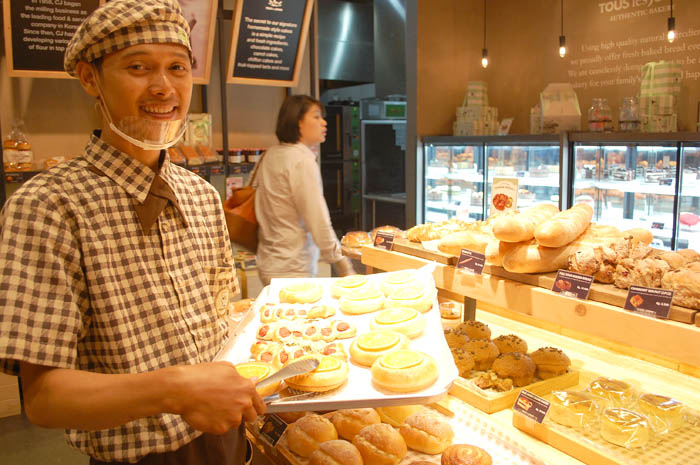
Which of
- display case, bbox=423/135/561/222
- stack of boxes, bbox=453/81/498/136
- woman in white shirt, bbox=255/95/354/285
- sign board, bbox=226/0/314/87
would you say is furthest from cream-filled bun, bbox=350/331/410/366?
stack of boxes, bbox=453/81/498/136

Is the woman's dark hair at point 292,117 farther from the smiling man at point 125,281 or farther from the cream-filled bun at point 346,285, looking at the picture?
the smiling man at point 125,281

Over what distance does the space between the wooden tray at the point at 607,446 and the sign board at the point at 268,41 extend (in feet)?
12.4

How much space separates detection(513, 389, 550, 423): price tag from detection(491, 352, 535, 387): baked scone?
19cm

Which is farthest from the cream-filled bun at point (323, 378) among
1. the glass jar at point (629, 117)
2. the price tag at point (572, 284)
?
the glass jar at point (629, 117)

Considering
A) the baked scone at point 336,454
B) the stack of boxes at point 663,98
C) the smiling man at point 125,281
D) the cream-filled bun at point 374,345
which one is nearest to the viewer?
the smiling man at point 125,281

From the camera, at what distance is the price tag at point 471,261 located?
6.08ft

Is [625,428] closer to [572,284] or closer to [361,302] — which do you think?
Result: [572,284]

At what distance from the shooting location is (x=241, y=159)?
475 cm

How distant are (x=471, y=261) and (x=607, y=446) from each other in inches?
26.5


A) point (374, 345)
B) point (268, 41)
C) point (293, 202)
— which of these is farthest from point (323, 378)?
point (268, 41)

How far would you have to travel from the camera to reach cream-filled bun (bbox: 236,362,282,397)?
1230 millimetres

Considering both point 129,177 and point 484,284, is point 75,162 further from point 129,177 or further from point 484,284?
point 484,284

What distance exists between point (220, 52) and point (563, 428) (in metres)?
3.97

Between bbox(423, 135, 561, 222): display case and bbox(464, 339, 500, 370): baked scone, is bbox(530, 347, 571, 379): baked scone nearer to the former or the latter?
bbox(464, 339, 500, 370): baked scone
